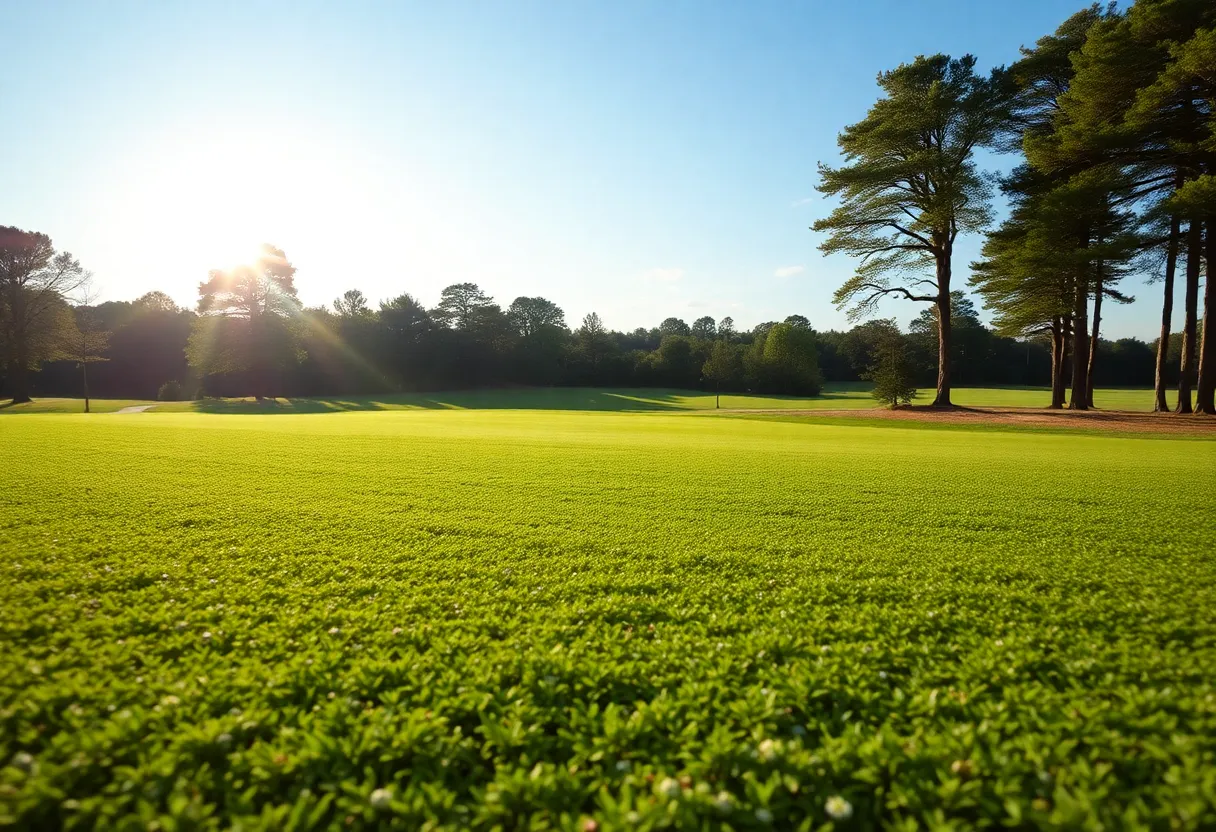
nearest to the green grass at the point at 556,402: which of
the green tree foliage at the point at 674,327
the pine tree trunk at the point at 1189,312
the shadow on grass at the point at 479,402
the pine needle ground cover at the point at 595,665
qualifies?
the shadow on grass at the point at 479,402

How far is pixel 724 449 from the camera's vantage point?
13.0 meters

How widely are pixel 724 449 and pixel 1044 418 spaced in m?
20.7

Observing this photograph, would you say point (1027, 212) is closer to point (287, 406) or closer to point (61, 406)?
point (287, 406)

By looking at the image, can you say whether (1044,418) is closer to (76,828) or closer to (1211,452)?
(1211,452)

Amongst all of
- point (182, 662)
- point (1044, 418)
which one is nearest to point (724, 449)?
point (182, 662)

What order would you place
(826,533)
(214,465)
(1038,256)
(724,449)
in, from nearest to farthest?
(826,533) < (214,465) < (724,449) < (1038,256)

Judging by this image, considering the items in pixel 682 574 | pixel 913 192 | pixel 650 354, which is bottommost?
pixel 682 574

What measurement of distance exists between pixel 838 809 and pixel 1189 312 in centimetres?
3653

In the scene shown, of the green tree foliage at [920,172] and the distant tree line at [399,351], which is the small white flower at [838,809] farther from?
the distant tree line at [399,351]

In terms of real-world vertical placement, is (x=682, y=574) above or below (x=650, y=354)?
below

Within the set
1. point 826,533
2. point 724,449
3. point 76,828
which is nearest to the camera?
point 76,828

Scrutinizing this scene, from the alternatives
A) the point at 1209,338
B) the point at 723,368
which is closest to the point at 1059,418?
the point at 1209,338

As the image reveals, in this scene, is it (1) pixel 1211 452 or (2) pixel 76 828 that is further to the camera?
(1) pixel 1211 452

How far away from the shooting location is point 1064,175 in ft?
90.1
